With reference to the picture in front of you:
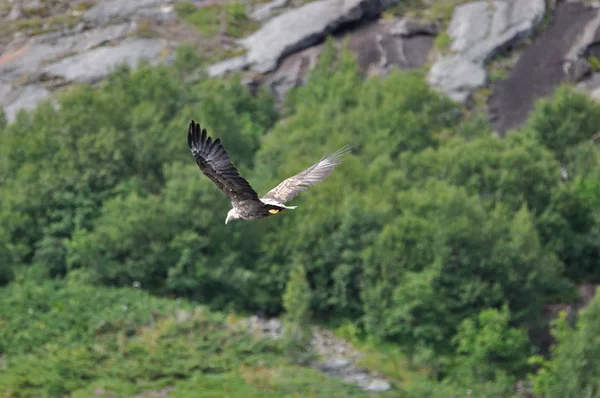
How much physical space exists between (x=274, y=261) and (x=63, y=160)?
12969mm

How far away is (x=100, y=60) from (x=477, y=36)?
24143 mm

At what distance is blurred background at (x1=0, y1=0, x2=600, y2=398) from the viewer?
51594 mm

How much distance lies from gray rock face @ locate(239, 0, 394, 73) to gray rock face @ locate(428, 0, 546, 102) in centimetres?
645

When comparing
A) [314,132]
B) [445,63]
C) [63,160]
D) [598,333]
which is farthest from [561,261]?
[63,160]

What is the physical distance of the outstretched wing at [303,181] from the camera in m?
24.5

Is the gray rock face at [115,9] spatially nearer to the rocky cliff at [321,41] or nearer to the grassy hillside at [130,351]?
the rocky cliff at [321,41]

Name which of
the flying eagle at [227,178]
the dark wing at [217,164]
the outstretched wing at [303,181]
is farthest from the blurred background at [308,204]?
the dark wing at [217,164]

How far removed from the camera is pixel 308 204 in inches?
2432

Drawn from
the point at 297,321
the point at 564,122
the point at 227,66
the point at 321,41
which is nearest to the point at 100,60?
the point at 227,66

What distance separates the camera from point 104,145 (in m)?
65.8

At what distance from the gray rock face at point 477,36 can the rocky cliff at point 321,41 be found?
0.08m

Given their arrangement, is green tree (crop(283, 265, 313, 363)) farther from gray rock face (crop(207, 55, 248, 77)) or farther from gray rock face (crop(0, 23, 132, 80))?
gray rock face (crop(0, 23, 132, 80))

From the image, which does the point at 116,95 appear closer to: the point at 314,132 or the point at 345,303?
the point at 314,132

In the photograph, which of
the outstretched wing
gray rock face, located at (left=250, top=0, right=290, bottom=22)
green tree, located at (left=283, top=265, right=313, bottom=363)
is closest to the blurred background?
green tree, located at (left=283, top=265, right=313, bottom=363)
